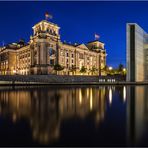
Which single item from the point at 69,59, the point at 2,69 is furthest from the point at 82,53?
the point at 2,69

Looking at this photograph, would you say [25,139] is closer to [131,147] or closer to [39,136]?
[39,136]

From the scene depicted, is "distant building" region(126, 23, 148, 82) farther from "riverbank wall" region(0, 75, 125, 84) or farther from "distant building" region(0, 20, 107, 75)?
"distant building" region(0, 20, 107, 75)

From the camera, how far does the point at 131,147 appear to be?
242 inches

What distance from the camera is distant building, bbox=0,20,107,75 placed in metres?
90.1

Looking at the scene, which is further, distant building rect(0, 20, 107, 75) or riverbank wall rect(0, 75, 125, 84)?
distant building rect(0, 20, 107, 75)

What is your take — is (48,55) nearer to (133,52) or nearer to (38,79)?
(38,79)

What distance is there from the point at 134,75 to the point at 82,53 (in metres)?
37.3

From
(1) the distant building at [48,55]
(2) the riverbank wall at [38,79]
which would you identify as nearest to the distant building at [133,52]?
(2) the riverbank wall at [38,79]

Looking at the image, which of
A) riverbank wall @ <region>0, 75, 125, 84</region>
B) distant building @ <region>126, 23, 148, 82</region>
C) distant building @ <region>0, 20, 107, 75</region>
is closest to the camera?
riverbank wall @ <region>0, 75, 125, 84</region>

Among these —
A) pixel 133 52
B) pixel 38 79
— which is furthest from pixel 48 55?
pixel 133 52

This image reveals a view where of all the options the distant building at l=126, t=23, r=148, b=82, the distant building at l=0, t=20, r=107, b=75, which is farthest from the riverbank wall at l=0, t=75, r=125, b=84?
the distant building at l=0, t=20, r=107, b=75

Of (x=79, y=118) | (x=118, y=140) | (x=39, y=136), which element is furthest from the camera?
(x=79, y=118)

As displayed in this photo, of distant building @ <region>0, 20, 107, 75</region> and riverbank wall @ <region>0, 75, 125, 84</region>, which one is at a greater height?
distant building @ <region>0, 20, 107, 75</region>

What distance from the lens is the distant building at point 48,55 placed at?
295ft
